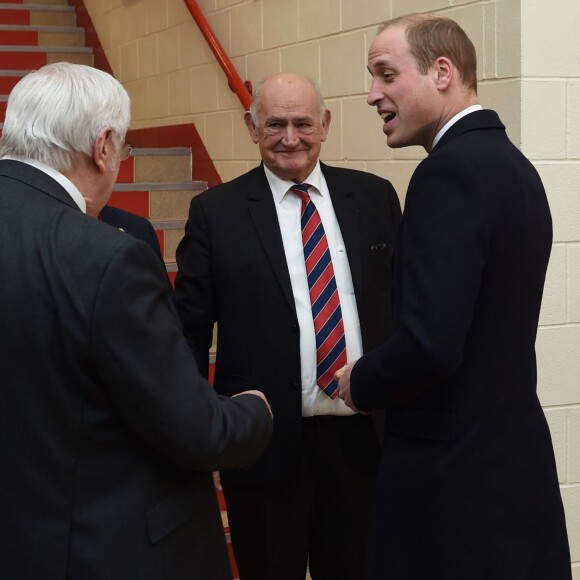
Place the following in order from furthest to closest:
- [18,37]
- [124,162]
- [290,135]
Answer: [18,37] → [124,162] → [290,135]

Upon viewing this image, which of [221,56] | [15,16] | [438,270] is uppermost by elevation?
[15,16]

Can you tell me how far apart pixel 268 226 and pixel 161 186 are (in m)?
2.01

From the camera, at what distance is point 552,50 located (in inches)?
107

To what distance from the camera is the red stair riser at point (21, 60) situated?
555 cm

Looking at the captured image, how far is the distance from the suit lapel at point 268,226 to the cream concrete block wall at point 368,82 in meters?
0.61

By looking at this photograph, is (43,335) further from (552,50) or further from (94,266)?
(552,50)

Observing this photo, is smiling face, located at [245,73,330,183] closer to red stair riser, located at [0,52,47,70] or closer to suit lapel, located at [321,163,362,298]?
suit lapel, located at [321,163,362,298]

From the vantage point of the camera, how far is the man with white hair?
158cm

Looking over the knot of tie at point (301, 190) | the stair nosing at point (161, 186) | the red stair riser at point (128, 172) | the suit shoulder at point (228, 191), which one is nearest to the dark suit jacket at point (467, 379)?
the knot of tie at point (301, 190)

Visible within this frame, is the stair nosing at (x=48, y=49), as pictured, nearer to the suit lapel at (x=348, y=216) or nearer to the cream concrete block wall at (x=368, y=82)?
the cream concrete block wall at (x=368, y=82)

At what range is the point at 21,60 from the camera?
18.3ft

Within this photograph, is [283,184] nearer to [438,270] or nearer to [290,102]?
[290,102]

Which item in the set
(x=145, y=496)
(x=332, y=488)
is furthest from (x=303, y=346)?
(x=145, y=496)

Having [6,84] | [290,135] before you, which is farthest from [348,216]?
[6,84]
